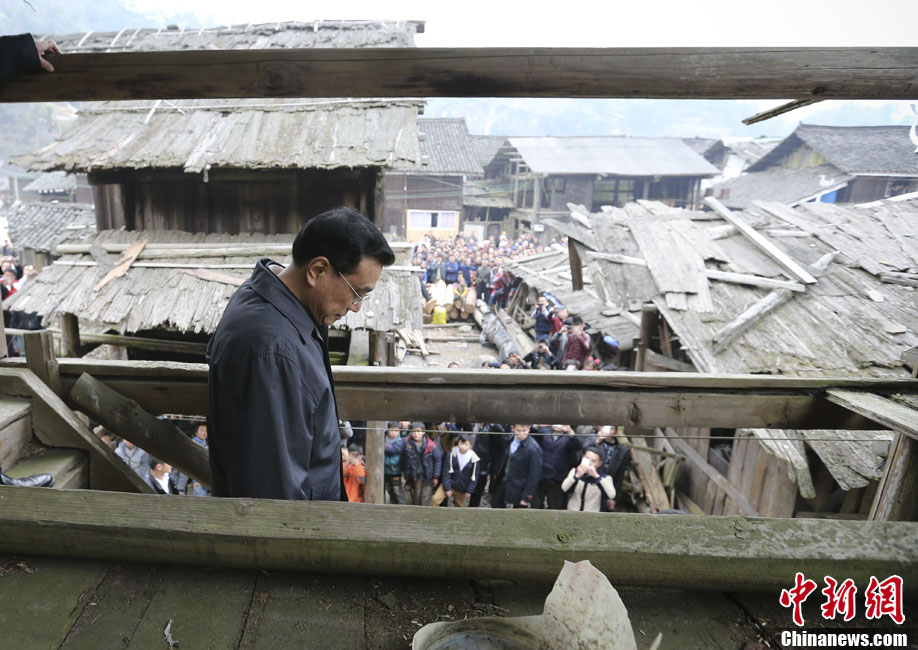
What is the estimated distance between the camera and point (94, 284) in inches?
272

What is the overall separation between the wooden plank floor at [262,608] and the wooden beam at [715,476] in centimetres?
652

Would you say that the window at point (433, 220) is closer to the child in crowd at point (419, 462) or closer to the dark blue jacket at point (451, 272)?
the dark blue jacket at point (451, 272)

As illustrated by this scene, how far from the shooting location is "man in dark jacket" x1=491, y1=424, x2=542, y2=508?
299 inches

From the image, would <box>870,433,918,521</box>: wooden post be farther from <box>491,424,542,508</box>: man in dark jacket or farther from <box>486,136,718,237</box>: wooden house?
<box>486,136,718,237</box>: wooden house

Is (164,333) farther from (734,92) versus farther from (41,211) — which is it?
(41,211)

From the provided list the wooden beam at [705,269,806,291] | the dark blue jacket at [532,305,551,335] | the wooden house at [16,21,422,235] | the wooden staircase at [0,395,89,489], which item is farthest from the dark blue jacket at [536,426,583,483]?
the dark blue jacket at [532,305,551,335]

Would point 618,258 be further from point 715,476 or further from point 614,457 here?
point 715,476

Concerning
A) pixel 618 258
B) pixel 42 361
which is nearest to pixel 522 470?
pixel 618 258

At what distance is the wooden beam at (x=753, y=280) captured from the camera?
21.6ft

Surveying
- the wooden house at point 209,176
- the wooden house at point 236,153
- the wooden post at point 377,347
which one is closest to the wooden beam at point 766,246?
the wooden house at point 209,176

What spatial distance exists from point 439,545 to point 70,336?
819 centimetres

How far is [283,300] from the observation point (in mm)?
2014

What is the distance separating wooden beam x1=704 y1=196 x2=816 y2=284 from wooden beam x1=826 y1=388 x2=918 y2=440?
4678mm

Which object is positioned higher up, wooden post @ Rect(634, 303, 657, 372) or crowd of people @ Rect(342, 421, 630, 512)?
wooden post @ Rect(634, 303, 657, 372)
